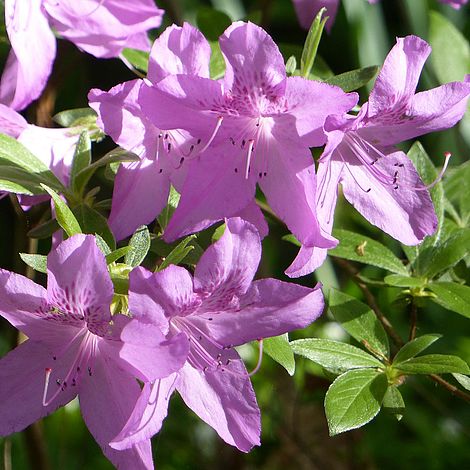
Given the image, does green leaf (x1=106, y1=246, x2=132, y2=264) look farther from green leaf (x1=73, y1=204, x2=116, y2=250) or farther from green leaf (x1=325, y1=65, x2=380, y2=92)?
green leaf (x1=325, y1=65, x2=380, y2=92)

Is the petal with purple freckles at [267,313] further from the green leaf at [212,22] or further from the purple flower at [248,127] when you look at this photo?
the green leaf at [212,22]

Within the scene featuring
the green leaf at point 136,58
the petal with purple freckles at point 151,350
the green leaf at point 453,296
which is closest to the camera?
the petal with purple freckles at point 151,350

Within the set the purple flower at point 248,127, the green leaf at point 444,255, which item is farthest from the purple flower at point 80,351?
the green leaf at point 444,255

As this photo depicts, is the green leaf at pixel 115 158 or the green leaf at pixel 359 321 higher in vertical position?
the green leaf at pixel 115 158

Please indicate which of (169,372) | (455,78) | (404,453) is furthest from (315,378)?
(169,372)

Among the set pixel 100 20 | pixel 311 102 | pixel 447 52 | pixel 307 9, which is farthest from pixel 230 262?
pixel 447 52

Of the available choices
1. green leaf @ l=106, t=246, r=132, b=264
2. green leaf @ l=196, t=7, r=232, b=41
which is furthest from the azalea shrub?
green leaf @ l=196, t=7, r=232, b=41
